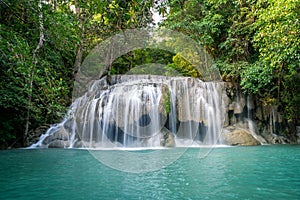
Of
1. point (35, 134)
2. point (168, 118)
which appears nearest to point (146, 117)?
point (168, 118)

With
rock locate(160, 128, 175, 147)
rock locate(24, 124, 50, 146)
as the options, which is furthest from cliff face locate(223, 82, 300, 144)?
rock locate(24, 124, 50, 146)

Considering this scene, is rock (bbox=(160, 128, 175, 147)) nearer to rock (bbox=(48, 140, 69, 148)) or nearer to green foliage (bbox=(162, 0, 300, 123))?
rock (bbox=(48, 140, 69, 148))

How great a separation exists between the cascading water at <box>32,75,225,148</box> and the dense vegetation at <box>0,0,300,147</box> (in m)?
1.03

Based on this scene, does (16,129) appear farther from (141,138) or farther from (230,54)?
(230,54)

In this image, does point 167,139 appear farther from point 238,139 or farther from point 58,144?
point 58,144

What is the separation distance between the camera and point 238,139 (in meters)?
9.91

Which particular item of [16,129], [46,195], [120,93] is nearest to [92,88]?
[120,93]

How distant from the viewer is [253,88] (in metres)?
10.4

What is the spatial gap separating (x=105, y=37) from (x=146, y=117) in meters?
3.61

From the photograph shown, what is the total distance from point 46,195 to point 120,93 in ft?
25.7

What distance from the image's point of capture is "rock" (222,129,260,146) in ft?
32.2

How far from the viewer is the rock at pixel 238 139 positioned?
980cm

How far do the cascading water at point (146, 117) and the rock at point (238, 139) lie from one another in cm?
38

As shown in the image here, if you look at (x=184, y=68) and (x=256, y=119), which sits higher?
(x=184, y=68)
